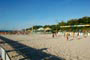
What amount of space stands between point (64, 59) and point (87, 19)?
64.1 meters

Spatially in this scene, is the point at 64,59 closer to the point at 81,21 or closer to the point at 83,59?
the point at 83,59

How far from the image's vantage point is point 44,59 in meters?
7.12

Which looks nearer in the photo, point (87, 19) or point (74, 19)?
point (87, 19)

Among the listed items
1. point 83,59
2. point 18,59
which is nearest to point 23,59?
point 18,59

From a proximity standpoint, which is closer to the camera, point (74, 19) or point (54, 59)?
point (54, 59)

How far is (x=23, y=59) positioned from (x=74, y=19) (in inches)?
2719

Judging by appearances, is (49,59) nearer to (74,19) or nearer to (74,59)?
(74,59)

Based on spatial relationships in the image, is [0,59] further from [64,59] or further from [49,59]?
[64,59]

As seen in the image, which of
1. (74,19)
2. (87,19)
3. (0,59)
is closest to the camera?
(0,59)

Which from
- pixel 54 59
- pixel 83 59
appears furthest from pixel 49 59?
pixel 83 59

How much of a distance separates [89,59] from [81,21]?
217ft

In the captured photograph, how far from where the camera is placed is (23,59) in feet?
23.1

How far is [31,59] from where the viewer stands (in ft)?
23.3

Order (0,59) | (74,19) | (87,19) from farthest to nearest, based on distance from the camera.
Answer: (74,19) < (87,19) < (0,59)
